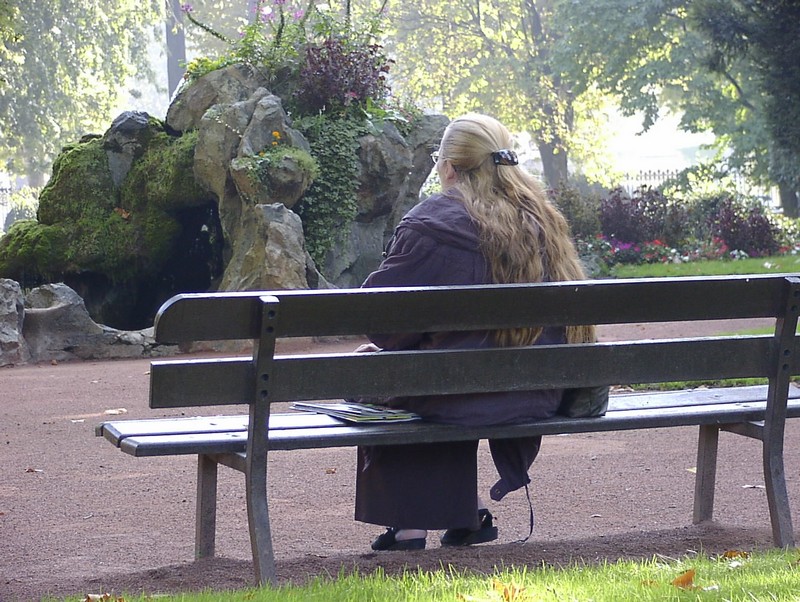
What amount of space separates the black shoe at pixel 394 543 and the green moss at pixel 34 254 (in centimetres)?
1037

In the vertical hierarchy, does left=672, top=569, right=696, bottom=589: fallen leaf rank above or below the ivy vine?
below

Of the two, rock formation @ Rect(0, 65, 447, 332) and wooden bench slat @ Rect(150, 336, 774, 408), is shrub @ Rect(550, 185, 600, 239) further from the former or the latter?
wooden bench slat @ Rect(150, 336, 774, 408)

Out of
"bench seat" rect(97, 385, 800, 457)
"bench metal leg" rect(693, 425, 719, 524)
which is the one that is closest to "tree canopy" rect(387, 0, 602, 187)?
"bench metal leg" rect(693, 425, 719, 524)

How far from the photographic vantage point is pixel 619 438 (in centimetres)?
726

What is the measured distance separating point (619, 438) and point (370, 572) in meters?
3.81

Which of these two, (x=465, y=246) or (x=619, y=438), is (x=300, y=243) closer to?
(x=619, y=438)

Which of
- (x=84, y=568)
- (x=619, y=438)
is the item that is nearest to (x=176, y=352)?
(x=619, y=438)

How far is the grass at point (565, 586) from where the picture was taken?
3061 mm

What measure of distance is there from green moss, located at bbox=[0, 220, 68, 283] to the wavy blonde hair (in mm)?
10414

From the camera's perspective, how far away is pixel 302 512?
5227 mm

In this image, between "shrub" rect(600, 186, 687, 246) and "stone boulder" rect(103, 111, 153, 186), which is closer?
"stone boulder" rect(103, 111, 153, 186)

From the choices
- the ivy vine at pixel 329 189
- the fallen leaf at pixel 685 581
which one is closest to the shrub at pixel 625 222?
the ivy vine at pixel 329 189

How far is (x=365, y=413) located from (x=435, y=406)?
0.80 feet

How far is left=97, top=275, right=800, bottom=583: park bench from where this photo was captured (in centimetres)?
340
